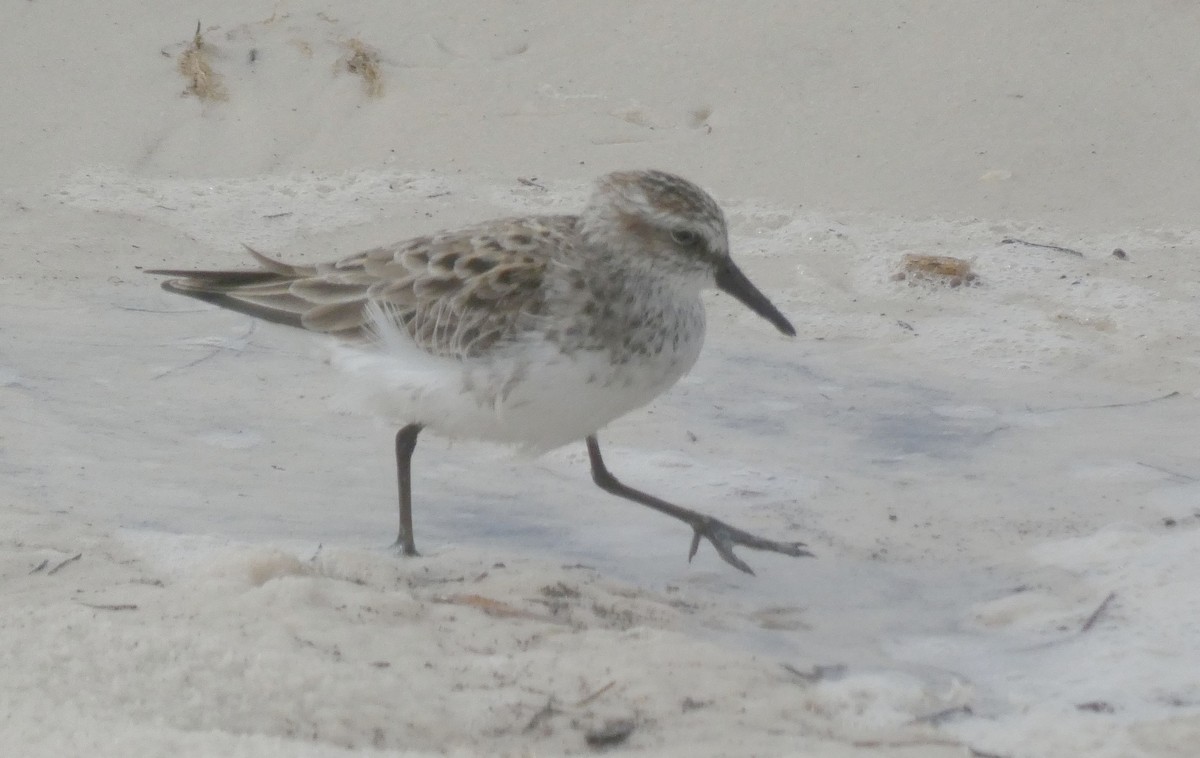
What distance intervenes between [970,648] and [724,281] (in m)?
1.57

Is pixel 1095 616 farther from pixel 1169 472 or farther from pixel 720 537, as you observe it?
pixel 1169 472

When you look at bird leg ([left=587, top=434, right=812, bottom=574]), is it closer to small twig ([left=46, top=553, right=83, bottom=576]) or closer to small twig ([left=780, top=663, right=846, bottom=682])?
small twig ([left=780, top=663, right=846, bottom=682])

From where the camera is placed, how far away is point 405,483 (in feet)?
17.4

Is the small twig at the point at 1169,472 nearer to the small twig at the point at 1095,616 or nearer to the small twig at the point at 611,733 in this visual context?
the small twig at the point at 1095,616

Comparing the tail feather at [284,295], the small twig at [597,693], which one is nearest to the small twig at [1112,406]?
the tail feather at [284,295]

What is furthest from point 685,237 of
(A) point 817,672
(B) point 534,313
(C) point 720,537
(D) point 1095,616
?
(D) point 1095,616

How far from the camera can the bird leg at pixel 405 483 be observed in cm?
520

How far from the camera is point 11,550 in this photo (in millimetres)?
4562

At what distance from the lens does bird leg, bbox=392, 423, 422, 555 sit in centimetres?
520

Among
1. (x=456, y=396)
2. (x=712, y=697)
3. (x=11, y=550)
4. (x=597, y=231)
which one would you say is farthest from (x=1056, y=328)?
(x=11, y=550)

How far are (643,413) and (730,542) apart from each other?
1.43 m

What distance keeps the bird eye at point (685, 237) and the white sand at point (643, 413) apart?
1109 mm

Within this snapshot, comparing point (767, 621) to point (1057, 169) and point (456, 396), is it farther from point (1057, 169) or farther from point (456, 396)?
point (1057, 169)

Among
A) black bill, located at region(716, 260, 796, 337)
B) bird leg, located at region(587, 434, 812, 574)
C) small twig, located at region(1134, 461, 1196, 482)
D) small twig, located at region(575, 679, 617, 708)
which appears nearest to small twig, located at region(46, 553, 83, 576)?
small twig, located at region(575, 679, 617, 708)
